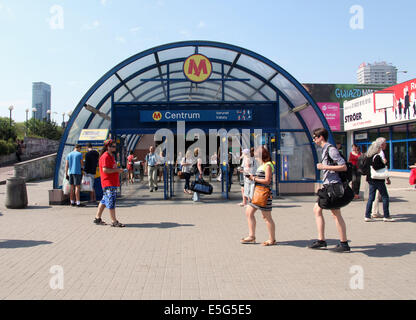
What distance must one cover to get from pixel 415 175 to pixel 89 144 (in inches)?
356

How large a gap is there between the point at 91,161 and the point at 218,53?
5245 mm

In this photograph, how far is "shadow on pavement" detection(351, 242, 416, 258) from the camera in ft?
17.1

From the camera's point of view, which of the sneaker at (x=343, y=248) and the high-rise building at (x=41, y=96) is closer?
the sneaker at (x=343, y=248)

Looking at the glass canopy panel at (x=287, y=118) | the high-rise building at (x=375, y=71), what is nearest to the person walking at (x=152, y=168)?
the glass canopy panel at (x=287, y=118)

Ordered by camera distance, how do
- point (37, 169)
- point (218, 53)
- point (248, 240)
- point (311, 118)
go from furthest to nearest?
point (37, 169), point (311, 118), point (218, 53), point (248, 240)

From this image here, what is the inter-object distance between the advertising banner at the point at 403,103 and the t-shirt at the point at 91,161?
54.9 feet

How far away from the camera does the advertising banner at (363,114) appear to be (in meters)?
23.7

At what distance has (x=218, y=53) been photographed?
1193 centimetres

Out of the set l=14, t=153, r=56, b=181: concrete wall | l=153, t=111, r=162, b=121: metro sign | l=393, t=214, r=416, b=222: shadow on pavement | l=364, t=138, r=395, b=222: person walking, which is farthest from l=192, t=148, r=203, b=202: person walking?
l=14, t=153, r=56, b=181: concrete wall

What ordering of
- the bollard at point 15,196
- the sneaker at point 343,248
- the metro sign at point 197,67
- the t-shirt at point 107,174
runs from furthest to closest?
the metro sign at point 197,67 → the bollard at point 15,196 → the t-shirt at point 107,174 → the sneaker at point 343,248

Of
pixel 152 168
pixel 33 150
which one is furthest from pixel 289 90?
pixel 33 150

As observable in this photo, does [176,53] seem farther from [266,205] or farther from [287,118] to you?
[266,205]

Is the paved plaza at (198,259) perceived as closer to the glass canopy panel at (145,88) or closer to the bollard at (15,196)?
the bollard at (15,196)
